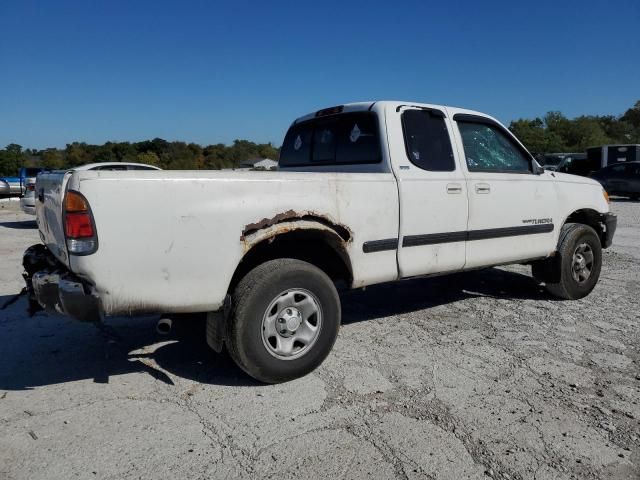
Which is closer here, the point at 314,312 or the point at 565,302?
the point at 314,312

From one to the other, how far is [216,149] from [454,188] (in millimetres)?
55584

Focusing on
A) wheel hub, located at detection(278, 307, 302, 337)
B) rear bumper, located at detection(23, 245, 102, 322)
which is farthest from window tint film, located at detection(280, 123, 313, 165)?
rear bumper, located at detection(23, 245, 102, 322)

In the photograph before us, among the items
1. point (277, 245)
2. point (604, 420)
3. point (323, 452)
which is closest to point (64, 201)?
point (277, 245)

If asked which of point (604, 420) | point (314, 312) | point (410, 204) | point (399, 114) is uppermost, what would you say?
point (399, 114)

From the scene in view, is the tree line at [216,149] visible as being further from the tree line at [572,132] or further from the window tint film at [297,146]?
the window tint film at [297,146]

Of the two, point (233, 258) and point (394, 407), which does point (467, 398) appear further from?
point (233, 258)

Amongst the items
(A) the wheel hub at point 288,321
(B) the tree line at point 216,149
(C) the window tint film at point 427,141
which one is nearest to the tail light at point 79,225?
(A) the wheel hub at point 288,321

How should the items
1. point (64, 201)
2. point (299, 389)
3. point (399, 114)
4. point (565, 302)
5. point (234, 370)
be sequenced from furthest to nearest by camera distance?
point (565, 302), point (399, 114), point (234, 370), point (299, 389), point (64, 201)

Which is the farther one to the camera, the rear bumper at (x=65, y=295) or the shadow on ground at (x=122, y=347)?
the shadow on ground at (x=122, y=347)

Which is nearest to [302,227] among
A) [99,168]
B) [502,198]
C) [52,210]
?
[52,210]

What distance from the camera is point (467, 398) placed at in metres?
3.31

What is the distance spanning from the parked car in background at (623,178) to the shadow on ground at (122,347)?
1762cm

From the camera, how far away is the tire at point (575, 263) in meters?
5.43

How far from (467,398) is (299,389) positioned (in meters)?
1.07
